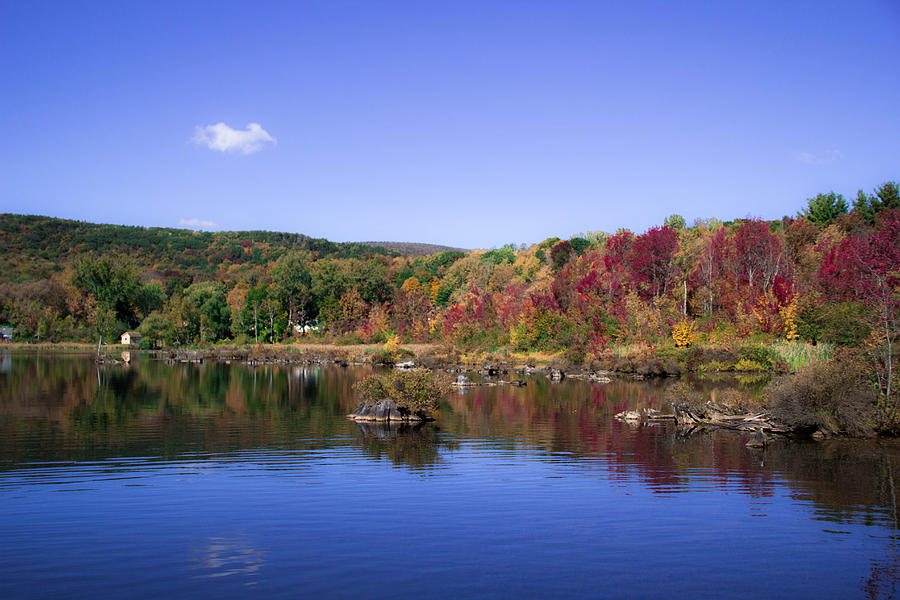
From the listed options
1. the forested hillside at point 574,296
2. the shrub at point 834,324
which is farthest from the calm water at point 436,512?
the shrub at point 834,324

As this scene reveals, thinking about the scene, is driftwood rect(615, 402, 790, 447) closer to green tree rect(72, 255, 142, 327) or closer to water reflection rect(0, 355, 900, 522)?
water reflection rect(0, 355, 900, 522)

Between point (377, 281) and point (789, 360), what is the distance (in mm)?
55745

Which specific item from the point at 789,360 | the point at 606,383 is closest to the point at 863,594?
the point at 606,383

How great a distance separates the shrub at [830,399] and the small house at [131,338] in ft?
248

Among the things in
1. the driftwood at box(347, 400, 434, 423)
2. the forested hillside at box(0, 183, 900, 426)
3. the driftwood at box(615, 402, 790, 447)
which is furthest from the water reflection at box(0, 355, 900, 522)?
the forested hillside at box(0, 183, 900, 426)

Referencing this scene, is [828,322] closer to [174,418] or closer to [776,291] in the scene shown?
[776,291]

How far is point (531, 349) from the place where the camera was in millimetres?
54656

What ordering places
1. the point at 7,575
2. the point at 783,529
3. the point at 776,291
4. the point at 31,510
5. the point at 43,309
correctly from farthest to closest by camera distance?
the point at 43,309 < the point at 776,291 < the point at 31,510 < the point at 783,529 < the point at 7,575

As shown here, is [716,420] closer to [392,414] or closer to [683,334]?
[392,414]

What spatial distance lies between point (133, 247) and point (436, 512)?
14554 centimetres

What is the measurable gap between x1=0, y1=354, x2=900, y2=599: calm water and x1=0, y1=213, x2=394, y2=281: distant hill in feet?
342

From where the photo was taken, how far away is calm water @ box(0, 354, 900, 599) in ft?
26.4

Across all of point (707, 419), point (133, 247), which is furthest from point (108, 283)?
point (707, 419)

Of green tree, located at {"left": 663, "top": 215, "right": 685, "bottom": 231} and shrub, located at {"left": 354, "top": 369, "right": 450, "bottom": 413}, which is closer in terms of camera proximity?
shrub, located at {"left": 354, "top": 369, "right": 450, "bottom": 413}
